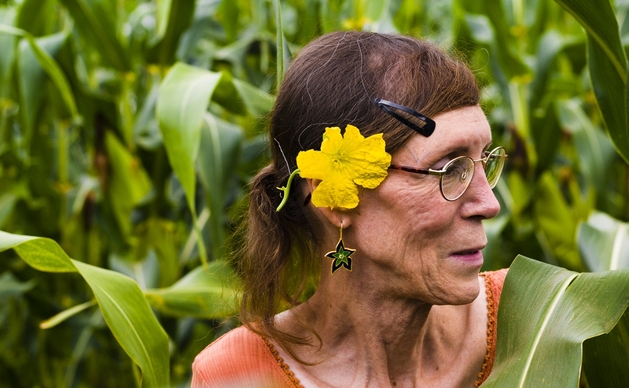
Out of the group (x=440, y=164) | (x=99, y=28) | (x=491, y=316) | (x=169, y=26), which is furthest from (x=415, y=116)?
(x=99, y=28)

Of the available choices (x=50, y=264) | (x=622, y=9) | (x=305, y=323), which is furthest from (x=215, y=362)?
(x=622, y=9)

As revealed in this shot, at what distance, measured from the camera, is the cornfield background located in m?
1.98

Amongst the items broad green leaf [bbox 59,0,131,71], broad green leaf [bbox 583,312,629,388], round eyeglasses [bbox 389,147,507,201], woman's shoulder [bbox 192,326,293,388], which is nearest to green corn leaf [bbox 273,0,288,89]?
round eyeglasses [bbox 389,147,507,201]

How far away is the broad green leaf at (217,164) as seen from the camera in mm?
1847

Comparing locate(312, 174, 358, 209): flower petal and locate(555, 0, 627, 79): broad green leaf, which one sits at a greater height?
locate(555, 0, 627, 79): broad green leaf

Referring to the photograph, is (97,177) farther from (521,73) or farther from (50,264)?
(521,73)

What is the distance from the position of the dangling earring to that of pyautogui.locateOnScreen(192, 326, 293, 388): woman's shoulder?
23 cm

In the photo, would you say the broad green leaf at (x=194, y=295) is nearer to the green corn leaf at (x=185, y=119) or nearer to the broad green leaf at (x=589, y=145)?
the green corn leaf at (x=185, y=119)

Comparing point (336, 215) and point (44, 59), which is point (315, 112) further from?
point (44, 59)

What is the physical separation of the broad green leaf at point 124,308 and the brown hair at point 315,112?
170 millimetres

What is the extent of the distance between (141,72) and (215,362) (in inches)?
61.7

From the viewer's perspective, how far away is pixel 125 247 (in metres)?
2.39

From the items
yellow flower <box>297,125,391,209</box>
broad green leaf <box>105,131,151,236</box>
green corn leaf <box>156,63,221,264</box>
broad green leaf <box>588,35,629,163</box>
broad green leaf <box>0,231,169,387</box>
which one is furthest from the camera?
broad green leaf <box>105,131,151,236</box>

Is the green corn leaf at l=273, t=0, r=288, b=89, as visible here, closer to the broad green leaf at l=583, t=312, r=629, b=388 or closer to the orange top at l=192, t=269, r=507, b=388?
the orange top at l=192, t=269, r=507, b=388
